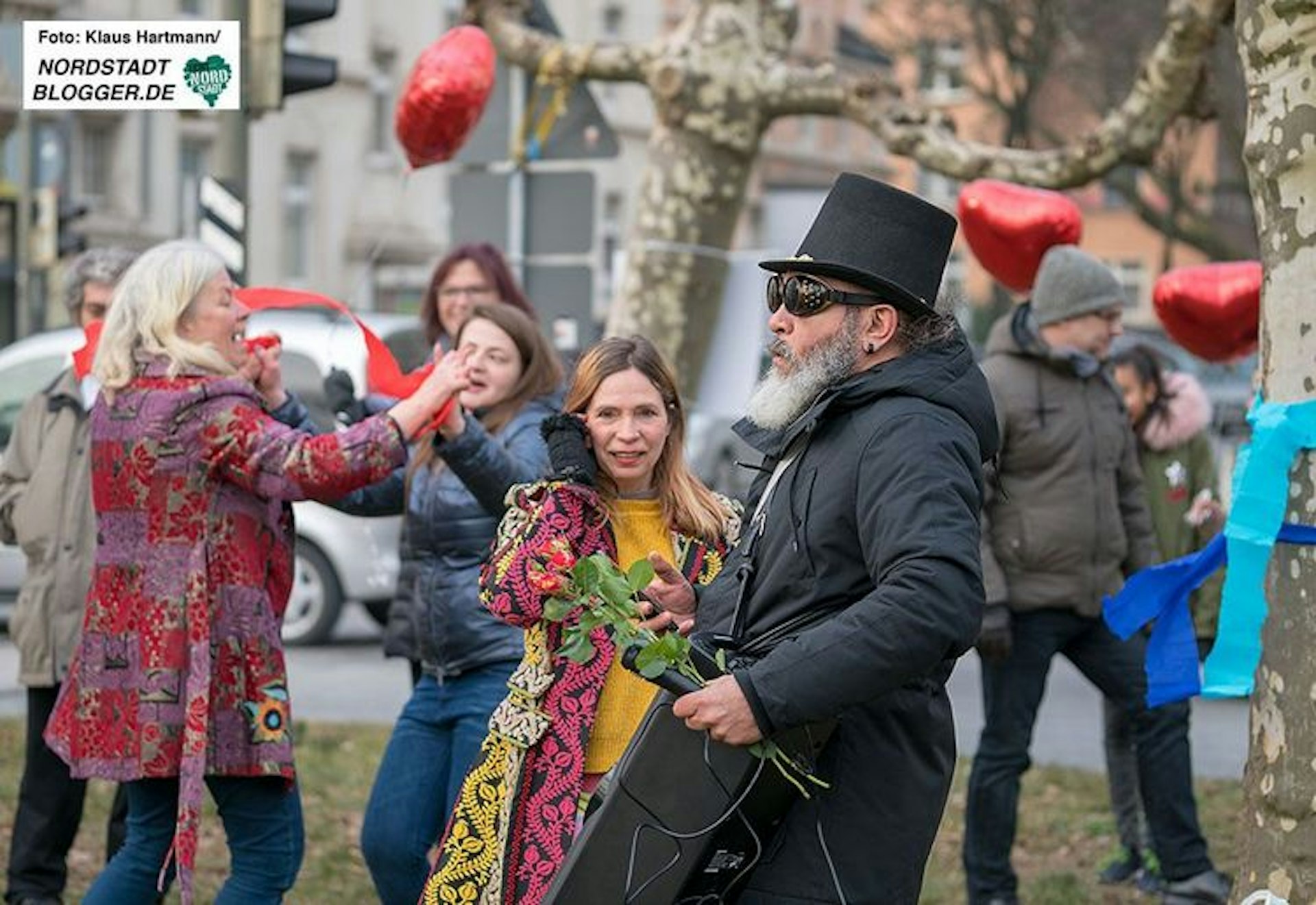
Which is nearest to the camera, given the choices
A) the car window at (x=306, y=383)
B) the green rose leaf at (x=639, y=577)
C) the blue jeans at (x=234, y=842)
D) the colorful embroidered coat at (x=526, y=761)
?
the green rose leaf at (x=639, y=577)

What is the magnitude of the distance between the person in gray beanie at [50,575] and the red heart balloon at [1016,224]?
315cm

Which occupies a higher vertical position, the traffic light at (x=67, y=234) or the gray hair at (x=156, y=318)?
the gray hair at (x=156, y=318)

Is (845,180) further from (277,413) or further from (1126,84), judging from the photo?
(1126,84)

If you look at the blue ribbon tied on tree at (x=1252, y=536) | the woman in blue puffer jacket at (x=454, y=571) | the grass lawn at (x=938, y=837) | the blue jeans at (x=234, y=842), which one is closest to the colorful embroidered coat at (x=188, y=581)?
the blue jeans at (x=234, y=842)

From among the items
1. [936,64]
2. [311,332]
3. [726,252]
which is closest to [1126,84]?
[936,64]

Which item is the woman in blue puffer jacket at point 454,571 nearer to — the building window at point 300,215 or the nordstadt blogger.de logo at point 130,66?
the nordstadt blogger.de logo at point 130,66

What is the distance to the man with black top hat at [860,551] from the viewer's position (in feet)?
12.8

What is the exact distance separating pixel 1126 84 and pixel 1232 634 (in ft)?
92.8

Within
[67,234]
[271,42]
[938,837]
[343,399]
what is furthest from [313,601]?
[67,234]

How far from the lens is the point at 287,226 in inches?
1734

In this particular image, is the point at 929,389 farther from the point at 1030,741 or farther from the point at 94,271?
the point at 94,271

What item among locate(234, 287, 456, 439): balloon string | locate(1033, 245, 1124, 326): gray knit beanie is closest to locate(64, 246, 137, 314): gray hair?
locate(234, 287, 456, 439): balloon string

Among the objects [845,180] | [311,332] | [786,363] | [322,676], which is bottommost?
[322,676]

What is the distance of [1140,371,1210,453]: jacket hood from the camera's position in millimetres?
9211
